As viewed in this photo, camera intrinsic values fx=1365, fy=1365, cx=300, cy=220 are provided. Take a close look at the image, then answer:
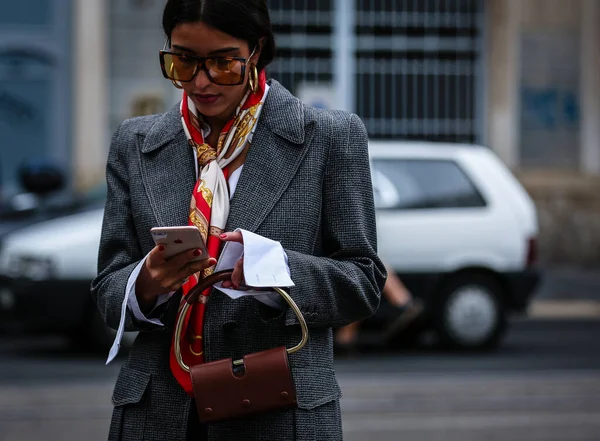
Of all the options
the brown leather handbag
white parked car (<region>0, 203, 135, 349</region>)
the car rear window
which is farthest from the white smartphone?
the car rear window

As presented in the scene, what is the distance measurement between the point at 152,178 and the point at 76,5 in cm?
1715

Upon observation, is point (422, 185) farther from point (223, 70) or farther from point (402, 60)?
point (402, 60)

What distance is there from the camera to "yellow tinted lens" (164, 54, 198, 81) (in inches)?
109

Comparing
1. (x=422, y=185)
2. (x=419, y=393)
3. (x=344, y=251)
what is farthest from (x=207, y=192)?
(x=422, y=185)

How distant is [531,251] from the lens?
38.2 feet

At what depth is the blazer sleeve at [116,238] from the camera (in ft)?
9.28

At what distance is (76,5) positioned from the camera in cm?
1952

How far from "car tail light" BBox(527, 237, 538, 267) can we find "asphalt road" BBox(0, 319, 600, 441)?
0.77 metres

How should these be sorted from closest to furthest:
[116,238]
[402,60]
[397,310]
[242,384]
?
[242,384] < [116,238] < [397,310] < [402,60]

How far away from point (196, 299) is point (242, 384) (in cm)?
20

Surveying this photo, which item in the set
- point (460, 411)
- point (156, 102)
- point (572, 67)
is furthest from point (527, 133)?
point (460, 411)

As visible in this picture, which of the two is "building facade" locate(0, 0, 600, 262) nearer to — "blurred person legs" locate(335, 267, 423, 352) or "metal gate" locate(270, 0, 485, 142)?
"metal gate" locate(270, 0, 485, 142)

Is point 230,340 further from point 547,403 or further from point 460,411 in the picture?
point 547,403

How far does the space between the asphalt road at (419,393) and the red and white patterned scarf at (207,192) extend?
183 inches
